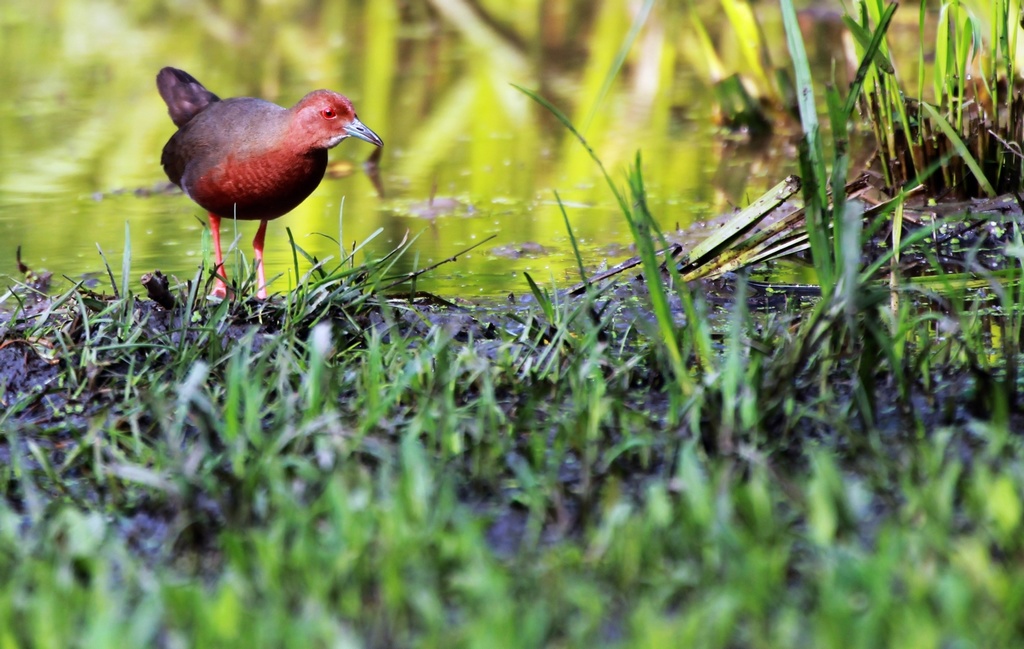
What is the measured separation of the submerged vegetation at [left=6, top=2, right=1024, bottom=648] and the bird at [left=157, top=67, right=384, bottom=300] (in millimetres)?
974

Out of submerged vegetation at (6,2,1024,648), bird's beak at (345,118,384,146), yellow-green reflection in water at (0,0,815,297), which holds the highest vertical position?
bird's beak at (345,118,384,146)

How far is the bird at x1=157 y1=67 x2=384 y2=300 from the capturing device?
447cm

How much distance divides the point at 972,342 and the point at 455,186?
385cm

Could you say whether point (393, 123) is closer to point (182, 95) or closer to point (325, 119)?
point (182, 95)

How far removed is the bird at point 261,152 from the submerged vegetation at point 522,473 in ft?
3.19

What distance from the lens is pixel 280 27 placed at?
40.8 ft

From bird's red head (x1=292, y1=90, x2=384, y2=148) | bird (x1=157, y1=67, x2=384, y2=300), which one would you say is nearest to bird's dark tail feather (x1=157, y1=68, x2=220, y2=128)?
bird (x1=157, y1=67, x2=384, y2=300)

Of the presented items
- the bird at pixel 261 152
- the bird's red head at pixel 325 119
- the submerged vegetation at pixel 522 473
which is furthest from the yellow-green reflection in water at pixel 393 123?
the submerged vegetation at pixel 522 473

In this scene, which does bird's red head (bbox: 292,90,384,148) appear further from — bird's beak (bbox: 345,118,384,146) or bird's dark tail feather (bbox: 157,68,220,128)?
bird's dark tail feather (bbox: 157,68,220,128)

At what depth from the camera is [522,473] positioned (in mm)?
2373

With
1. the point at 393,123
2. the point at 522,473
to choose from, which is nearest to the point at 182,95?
the point at 393,123

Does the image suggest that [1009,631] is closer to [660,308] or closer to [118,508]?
[660,308]

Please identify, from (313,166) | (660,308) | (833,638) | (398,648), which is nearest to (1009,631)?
(833,638)

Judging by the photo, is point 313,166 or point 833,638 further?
point 313,166
